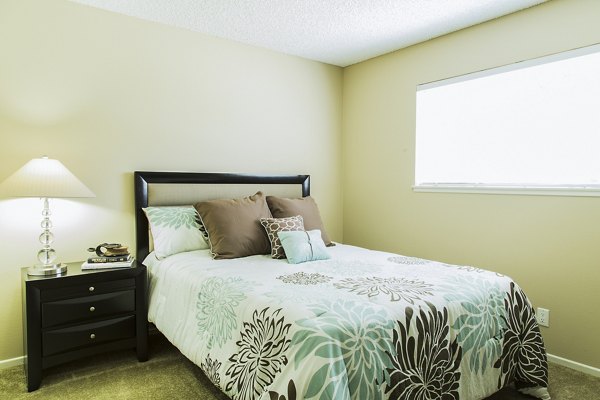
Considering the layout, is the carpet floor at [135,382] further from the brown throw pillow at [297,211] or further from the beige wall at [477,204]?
the brown throw pillow at [297,211]

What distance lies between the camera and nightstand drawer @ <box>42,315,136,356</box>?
226 cm

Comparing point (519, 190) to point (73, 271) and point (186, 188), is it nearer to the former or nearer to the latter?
point (186, 188)

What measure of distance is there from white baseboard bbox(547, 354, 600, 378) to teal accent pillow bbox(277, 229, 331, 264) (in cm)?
168

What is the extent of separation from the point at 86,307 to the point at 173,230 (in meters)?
0.72


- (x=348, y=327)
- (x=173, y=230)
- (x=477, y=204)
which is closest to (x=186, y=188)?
(x=173, y=230)

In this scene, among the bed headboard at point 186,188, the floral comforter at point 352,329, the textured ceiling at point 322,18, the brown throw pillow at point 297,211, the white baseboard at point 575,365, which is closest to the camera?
the floral comforter at point 352,329

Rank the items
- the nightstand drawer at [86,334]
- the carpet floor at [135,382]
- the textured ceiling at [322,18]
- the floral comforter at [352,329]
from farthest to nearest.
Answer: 1. the textured ceiling at [322,18]
2. the nightstand drawer at [86,334]
3. the carpet floor at [135,382]
4. the floral comforter at [352,329]

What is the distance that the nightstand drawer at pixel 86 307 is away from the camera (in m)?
2.26

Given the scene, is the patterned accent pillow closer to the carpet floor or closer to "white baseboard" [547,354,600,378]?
the carpet floor

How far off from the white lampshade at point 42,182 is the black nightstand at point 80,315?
1.60 ft

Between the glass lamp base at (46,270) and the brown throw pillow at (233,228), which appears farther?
the brown throw pillow at (233,228)

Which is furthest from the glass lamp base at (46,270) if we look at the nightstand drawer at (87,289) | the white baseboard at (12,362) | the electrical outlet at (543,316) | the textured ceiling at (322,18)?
the electrical outlet at (543,316)

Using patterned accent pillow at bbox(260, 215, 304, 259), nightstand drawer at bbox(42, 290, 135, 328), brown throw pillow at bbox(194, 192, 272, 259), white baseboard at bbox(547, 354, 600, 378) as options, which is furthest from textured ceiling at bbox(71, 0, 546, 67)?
white baseboard at bbox(547, 354, 600, 378)

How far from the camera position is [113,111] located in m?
2.84
